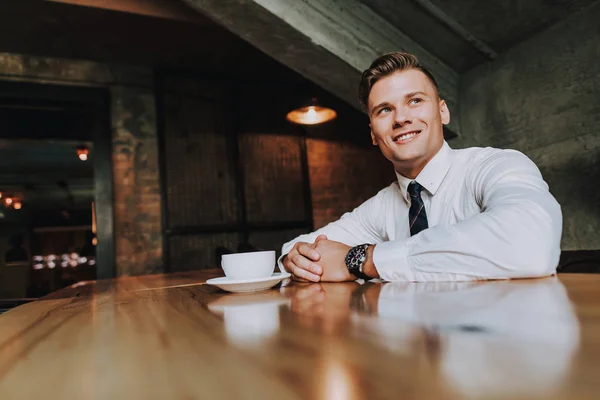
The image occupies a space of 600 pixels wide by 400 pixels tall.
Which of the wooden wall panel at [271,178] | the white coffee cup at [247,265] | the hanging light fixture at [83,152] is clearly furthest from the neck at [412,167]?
the hanging light fixture at [83,152]

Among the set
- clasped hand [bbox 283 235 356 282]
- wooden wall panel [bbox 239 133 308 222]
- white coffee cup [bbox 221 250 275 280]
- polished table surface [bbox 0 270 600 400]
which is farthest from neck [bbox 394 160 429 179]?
wooden wall panel [bbox 239 133 308 222]

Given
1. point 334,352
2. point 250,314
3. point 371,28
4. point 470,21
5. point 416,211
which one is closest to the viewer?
point 334,352

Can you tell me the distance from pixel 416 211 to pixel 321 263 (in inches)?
20.9

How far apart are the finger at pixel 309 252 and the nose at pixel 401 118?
0.70 metres

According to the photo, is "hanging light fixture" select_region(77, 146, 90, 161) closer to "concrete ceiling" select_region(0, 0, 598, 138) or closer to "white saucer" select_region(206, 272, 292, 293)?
"concrete ceiling" select_region(0, 0, 598, 138)

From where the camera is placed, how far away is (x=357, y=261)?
1325 millimetres

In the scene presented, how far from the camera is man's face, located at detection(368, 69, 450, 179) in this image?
1800 mm

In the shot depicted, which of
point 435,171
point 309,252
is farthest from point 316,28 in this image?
point 309,252

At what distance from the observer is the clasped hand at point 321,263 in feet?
4.42

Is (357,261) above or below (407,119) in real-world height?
below

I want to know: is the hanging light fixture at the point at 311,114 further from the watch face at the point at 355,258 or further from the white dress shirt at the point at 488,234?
the watch face at the point at 355,258

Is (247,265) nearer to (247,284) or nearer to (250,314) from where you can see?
(247,284)

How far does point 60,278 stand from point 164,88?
8644 millimetres

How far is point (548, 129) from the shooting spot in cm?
311
